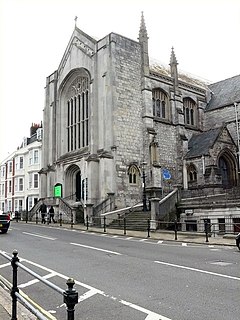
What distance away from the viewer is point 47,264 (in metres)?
10.2

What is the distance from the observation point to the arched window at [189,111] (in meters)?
41.1

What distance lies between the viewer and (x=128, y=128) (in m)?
33.5

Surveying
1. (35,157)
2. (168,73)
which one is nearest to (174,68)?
(168,73)

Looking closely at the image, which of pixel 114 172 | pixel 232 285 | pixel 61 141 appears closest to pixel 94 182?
pixel 114 172

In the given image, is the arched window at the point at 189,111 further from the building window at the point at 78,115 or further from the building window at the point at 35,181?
the building window at the point at 35,181

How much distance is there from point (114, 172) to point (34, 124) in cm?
3097

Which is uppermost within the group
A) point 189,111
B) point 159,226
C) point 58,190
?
point 189,111

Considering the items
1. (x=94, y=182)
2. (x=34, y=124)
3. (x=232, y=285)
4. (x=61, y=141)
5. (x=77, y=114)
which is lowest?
(x=232, y=285)

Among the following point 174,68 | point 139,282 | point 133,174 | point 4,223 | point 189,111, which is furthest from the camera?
point 189,111

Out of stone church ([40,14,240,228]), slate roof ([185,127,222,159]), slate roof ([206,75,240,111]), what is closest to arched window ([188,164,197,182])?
stone church ([40,14,240,228])

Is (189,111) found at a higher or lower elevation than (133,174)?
higher

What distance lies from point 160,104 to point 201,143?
5.92m

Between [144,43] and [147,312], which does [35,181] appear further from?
[147,312]

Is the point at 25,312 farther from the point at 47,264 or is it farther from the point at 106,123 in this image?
the point at 106,123
